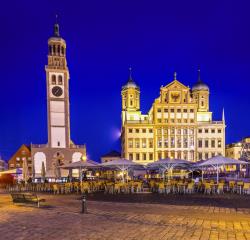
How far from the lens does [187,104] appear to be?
69312 mm

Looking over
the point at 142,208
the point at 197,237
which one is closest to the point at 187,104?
the point at 142,208

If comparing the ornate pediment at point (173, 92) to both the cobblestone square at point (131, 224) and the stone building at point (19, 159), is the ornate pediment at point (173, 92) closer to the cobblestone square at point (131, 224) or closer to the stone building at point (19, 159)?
the stone building at point (19, 159)

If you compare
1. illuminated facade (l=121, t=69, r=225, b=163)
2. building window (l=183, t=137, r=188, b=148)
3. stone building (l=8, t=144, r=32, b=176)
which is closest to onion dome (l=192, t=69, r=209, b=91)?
illuminated facade (l=121, t=69, r=225, b=163)

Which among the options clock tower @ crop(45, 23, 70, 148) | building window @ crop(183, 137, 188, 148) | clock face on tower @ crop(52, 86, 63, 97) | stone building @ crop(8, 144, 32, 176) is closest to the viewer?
clock tower @ crop(45, 23, 70, 148)

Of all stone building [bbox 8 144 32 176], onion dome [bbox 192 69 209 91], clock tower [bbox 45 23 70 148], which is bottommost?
stone building [bbox 8 144 32 176]

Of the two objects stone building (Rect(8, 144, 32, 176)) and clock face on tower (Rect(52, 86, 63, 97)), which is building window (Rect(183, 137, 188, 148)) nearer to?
clock face on tower (Rect(52, 86, 63, 97))

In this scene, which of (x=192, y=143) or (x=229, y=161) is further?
(x=192, y=143)

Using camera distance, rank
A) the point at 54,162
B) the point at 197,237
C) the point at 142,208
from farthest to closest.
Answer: the point at 54,162 → the point at 142,208 → the point at 197,237

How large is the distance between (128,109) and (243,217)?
67.5m

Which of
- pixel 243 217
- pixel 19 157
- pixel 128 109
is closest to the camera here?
pixel 243 217

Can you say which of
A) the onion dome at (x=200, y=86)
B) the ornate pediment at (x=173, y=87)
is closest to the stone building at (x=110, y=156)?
the ornate pediment at (x=173, y=87)

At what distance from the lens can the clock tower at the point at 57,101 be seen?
56.6 metres

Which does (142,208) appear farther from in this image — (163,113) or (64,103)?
(163,113)

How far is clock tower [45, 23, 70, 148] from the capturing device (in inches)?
2227
